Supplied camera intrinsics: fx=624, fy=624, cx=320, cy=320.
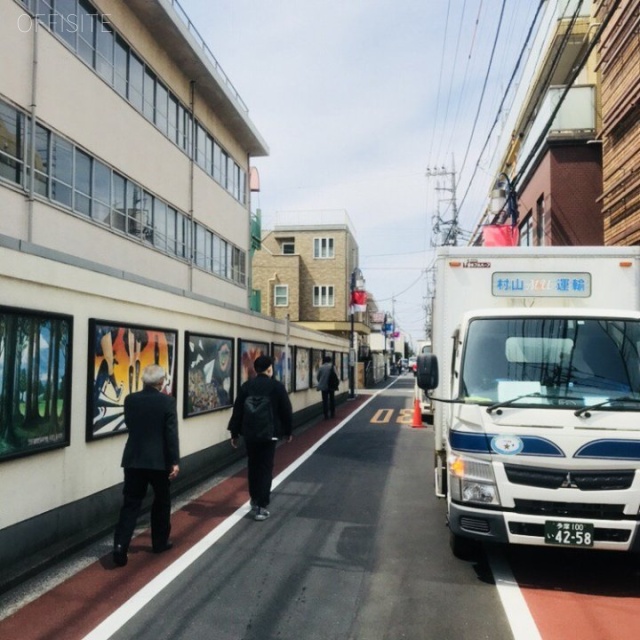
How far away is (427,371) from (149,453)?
9.06 ft

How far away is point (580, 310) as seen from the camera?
5.93 meters

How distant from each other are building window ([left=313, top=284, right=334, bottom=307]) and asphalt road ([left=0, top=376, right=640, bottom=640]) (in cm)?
3635

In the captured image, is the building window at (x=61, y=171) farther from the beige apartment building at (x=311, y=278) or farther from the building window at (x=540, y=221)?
the beige apartment building at (x=311, y=278)

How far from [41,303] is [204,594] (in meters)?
3.06

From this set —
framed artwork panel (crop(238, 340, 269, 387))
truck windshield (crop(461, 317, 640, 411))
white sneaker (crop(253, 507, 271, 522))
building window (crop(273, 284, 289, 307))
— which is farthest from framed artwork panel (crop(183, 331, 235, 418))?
building window (crop(273, 284, 289, 307))

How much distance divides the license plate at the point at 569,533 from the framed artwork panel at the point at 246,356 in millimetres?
8141

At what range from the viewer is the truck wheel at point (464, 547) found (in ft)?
19.2

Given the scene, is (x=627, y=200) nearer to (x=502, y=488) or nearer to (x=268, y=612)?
(x=502, y=488)

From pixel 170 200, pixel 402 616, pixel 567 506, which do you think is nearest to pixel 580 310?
pixel 567 506

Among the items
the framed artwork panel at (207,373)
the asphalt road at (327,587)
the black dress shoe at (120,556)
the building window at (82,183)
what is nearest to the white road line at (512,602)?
the asphalt road at (327,587)

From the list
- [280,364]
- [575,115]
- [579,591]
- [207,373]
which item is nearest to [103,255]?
[207,373]

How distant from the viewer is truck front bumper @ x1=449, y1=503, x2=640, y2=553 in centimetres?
489

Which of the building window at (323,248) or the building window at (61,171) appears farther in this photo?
the building window at (323,248)

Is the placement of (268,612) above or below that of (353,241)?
below
